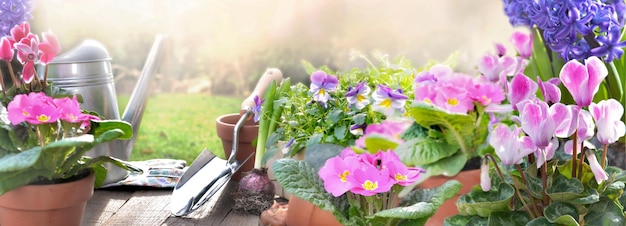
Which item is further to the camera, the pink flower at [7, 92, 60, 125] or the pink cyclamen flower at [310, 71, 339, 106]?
the pink cyclamen flower at [310, 71, 339, 106]

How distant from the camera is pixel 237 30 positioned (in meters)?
4.11

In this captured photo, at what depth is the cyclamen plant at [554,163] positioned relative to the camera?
762 millimetres

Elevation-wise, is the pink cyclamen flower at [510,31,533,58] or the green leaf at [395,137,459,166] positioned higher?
the pink cyclamen flower at [510,31,533,58]

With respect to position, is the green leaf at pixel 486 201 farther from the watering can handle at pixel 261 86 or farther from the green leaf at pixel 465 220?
the watering can handle at pixel 261 86

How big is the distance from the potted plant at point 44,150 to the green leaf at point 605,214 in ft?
2.31

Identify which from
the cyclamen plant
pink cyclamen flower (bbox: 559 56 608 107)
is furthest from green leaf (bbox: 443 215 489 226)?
pink cyclamen flower (bbox: 559 56 608 107)

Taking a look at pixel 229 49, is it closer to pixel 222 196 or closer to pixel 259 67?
pixel 259 67

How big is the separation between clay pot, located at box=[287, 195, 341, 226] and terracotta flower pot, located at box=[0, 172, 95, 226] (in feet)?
1.17

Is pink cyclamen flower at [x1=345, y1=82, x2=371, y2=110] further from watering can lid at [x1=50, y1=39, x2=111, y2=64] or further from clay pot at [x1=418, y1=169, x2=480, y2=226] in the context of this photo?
watering can lid at [x1=50, y1=39, x2=111, y2=64]

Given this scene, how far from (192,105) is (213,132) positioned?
356 millimetres

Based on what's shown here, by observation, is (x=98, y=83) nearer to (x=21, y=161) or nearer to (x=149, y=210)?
(x=149, y=210)

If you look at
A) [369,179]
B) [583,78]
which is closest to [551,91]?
[583,78]

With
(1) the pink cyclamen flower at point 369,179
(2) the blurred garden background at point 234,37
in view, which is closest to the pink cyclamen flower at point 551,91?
(1) the pink cyclamen flower at point 369,179

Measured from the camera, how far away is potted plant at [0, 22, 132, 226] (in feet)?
3.02
